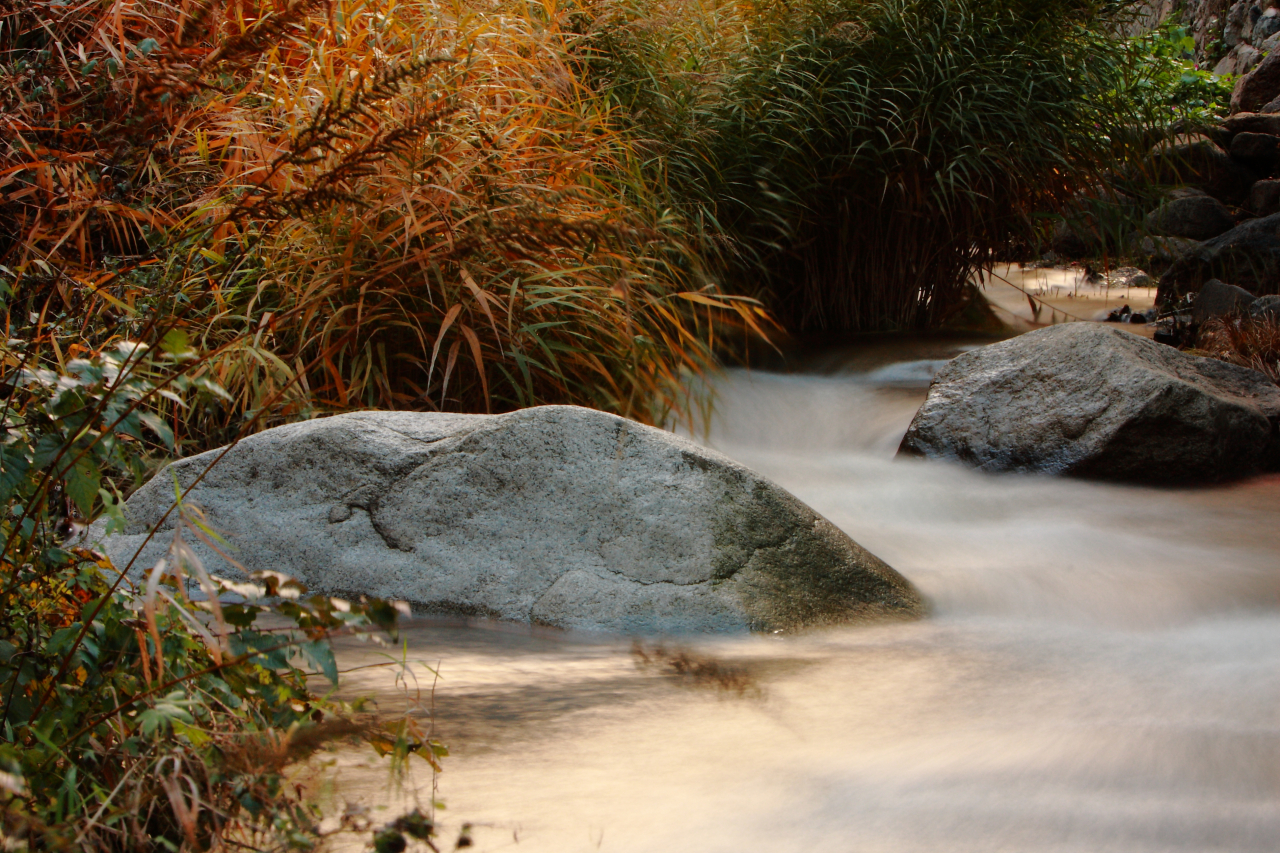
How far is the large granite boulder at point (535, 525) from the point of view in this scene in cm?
210

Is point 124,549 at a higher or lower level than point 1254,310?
lower

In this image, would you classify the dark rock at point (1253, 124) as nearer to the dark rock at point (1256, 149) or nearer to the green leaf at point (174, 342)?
the dark rock at point (1256, 149)

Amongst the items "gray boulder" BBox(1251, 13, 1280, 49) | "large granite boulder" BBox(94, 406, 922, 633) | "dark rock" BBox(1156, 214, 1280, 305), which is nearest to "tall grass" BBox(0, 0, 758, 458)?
"large granite boulder" BBox(94, 406, 922, 633)

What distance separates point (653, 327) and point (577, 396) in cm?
50

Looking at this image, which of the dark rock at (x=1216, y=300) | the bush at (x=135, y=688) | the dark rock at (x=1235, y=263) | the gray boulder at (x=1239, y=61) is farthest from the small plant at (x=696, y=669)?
the gray boulder at (x=1239, y=61)

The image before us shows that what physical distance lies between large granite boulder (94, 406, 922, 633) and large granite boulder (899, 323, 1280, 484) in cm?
157

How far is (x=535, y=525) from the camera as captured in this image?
2.20 metres

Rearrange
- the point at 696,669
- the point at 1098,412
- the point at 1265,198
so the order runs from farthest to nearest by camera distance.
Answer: the point at 1265,198 < the point at 1098,412 < the point at 696,669

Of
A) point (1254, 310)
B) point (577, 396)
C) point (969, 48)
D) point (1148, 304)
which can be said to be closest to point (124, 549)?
point (577, 396)

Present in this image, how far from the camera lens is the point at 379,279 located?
290cm

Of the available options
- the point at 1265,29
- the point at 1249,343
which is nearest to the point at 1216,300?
the point at 1249,343

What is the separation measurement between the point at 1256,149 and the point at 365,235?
1082 cm

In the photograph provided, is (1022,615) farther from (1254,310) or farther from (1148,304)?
(1148,304)

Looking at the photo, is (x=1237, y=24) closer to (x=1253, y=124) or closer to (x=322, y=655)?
(x=1253, y=124)
